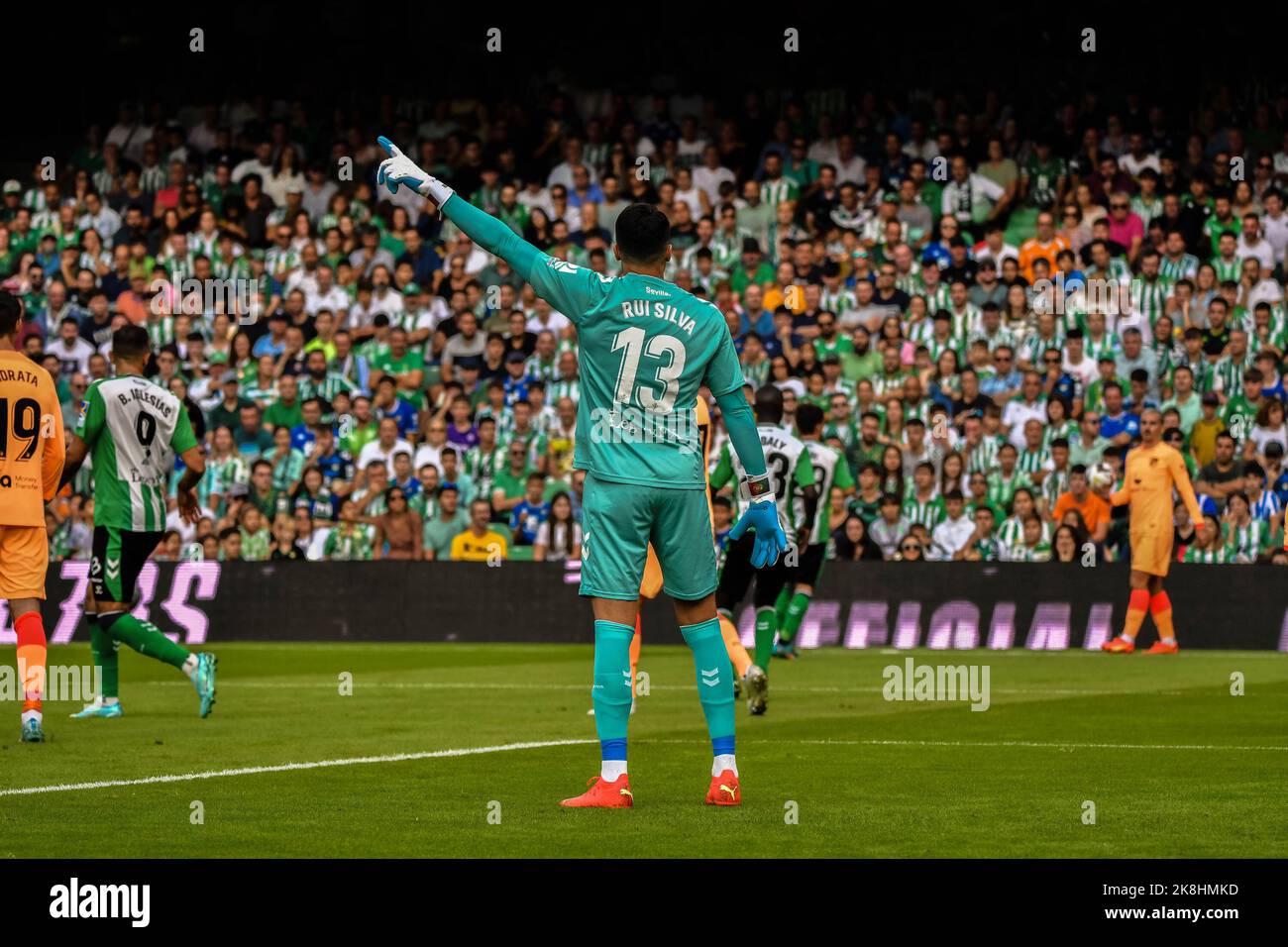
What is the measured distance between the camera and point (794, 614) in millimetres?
18984

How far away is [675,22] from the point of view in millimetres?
32469

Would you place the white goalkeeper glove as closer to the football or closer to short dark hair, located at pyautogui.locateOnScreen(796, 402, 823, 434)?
short dark hair, located at pyautogui.locateOnScreen(796, 402, 823, 434)

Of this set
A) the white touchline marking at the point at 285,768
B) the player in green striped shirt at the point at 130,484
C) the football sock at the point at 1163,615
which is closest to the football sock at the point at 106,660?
the player in green striped shirt at the point at 130,484

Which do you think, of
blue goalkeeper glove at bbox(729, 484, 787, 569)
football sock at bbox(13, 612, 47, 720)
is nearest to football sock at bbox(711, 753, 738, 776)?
blue goalkeeper glove at bbox(729, 484, 787, 569)

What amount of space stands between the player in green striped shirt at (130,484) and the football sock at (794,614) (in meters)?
6.46

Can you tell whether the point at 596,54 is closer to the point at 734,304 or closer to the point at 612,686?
the point at 734,304

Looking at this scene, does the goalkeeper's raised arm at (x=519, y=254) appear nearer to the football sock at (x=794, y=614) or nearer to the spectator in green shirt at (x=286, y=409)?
the football sock at (x=794, y=614)

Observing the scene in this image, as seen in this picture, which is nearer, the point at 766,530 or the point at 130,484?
the point at 766,530

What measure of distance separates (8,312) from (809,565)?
847cm

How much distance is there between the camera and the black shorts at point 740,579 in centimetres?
1592

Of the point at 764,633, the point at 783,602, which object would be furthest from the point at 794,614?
the point at 764,633

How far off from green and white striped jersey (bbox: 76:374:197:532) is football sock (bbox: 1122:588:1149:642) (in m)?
11.4

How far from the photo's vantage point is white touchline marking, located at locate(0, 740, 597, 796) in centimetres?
984

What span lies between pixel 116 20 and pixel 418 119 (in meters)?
5.54
